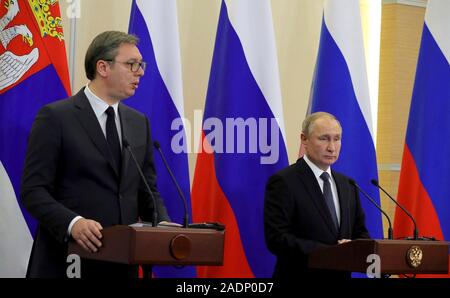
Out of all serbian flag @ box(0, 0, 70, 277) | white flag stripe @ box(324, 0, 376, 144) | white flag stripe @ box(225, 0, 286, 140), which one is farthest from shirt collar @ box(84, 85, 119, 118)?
white flag stripe @ box(324, 0, 376, 144)

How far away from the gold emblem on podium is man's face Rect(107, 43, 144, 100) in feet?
4.09

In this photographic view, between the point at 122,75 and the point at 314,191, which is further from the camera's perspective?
the point at 314,191

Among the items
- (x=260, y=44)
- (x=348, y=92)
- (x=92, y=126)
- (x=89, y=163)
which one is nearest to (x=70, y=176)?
(x=89, y=163)

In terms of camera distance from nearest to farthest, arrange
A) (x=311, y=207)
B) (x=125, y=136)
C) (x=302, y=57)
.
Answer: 1. (x=125, y=136)
2. (x=311, y=207)
3. (x=302, y=57)

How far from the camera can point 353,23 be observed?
476 centimetres

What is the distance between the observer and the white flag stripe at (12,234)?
12.6 ft

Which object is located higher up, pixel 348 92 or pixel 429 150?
pixel 348 92

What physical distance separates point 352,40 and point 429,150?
81cm

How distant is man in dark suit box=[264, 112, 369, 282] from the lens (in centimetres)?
354

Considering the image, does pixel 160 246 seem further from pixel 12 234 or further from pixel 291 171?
pixel 12 234

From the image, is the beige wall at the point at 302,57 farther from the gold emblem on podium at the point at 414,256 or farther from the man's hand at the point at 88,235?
the man's hand at the point at 88,235

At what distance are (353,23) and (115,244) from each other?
2.75 meters

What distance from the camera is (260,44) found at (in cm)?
462

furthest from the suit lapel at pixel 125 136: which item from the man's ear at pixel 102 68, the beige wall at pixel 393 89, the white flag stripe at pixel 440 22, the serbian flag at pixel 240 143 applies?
the beige wall at pixel 393 89
